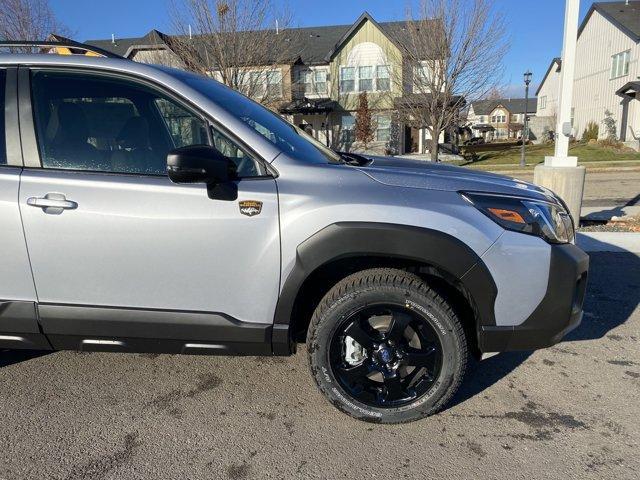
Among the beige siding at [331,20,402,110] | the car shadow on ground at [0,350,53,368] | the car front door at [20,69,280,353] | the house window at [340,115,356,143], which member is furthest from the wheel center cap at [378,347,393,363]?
the house window at [340,115,356,143]

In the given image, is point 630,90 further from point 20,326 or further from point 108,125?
point 20,326

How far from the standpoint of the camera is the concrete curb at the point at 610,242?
5.82m

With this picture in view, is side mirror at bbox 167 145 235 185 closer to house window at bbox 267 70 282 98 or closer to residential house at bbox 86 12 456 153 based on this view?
house window at bbox 267 70 282 98

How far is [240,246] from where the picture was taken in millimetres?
2299

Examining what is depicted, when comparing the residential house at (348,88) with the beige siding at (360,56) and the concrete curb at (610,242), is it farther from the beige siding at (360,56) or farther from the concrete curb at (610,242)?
the concrete curb at (610,242)

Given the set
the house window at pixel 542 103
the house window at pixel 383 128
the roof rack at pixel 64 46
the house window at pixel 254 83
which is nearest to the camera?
the roof rack at pixel 64 46

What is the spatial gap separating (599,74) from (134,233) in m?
39.2

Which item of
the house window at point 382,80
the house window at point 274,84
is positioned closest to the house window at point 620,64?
the house window at point 382,80

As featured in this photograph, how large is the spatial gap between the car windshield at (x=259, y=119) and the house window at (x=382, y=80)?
24.3m

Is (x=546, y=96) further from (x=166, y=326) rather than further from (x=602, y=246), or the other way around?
(x=166, y=326)

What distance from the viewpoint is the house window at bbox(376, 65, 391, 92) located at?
2595 cm

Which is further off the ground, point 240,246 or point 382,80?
point 382,80

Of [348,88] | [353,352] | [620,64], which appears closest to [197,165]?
[353,352]

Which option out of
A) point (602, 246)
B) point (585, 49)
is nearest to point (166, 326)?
point (602, 246)
